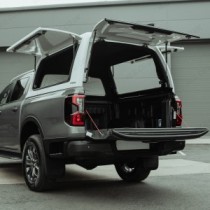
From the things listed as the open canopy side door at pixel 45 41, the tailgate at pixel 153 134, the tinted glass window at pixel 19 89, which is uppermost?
the open canopy side door at pixel 45 41

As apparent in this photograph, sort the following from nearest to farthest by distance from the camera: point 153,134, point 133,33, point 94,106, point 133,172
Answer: point 153,134 < point 133,33 < point 94,106 < point 133,172

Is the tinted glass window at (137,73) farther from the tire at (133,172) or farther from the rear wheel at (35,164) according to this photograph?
the rear wheel at (35,164)

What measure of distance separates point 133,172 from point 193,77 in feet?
47.6

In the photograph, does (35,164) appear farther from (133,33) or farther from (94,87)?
(133,33)

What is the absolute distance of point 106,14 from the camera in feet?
71.3

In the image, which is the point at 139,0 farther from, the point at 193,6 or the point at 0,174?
the point at 0,174

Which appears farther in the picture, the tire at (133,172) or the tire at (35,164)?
the tire at (133,172)

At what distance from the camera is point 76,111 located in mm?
5609

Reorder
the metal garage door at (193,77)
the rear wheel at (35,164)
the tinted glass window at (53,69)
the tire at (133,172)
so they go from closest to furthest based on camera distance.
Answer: the rear wheel at (35,164)
the tinted glass window at (53,69)
the tire at (133,172)
the metal garage door at (193,77)

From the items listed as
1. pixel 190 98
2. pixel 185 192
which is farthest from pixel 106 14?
pixel 185 192

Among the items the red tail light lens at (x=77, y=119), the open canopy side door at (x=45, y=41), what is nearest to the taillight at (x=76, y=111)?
the red tail light lens at (x=77, y=119)

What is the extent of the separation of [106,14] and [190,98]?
5766 millimetres

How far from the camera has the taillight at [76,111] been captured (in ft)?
18.4

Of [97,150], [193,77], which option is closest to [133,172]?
[97,150]
